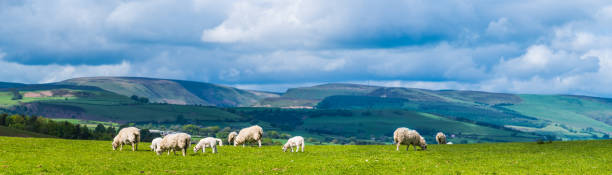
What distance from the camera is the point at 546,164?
33.1 metres

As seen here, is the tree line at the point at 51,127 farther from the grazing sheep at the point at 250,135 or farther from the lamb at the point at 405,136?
the lamb at the point at 405,136

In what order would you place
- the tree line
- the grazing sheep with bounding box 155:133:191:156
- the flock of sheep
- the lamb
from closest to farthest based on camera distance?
1. the grazing sheep with bounding box 155:133:191:156
2. the flock of sheep
3. the lamb
4. the tree line

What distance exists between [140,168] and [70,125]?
112435 millimetres

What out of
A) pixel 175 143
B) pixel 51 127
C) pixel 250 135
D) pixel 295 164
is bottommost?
pixel 295 164

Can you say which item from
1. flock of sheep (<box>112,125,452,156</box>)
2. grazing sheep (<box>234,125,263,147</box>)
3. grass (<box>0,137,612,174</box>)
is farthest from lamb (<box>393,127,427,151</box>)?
grazing sheep (<box>234,125,263,147</box>)

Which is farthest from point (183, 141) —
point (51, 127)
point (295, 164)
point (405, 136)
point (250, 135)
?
point (51, 127)

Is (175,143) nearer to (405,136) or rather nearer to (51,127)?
(405,136)

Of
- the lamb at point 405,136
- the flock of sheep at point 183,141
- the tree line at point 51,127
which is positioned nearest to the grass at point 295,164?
the flock of sheep at point 183,141

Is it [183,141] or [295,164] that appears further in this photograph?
[183,141]

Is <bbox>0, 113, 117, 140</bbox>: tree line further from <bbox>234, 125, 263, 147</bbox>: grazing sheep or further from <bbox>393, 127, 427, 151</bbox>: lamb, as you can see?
<bbox>393, 127, 427, 151</bbox>: lamb

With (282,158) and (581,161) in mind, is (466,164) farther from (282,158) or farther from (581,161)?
(282,158)

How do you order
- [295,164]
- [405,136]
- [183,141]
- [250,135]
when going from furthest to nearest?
[250,135] → [405,136] → [183,141] → [295,164]

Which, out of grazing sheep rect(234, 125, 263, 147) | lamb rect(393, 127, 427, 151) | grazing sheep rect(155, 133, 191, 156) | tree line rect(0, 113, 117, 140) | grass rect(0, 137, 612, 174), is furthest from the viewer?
tree line rect(0, 113, 117, 140)

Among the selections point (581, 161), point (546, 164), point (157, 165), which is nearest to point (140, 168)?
point (157, 165)
